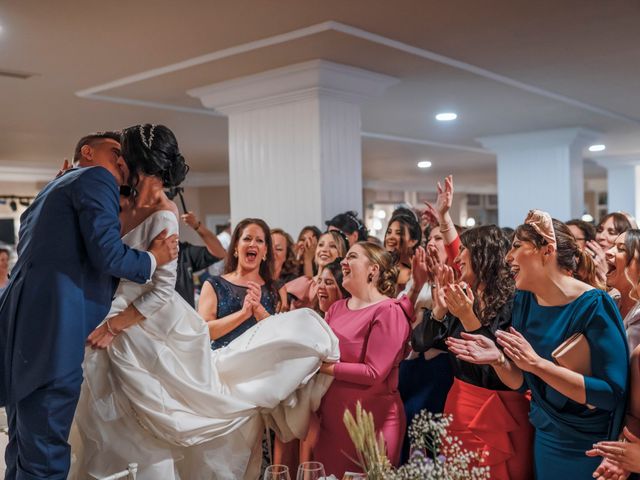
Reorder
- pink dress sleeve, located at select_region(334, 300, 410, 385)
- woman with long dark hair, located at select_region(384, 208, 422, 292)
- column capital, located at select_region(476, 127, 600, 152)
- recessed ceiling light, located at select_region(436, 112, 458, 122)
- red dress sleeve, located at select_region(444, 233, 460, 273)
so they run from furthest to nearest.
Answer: column capital, located at select_region(476, 127, 600, 152), recessed ceiling light, located at select_region(436, 112, 458, 122), woman with long dark hair, located at select_region(384, 208, 422, 292), red dress sleeve, located at select_region(444, 233, 460, 273), pink dress sleeve, located at select_region(334, 300, 410, 385)

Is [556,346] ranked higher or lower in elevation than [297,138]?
lower

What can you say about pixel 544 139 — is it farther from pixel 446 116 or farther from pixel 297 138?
pixel 297 138

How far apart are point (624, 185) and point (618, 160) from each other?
2.33 feet

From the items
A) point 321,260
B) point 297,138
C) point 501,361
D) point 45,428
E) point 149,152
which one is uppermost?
point 297,138

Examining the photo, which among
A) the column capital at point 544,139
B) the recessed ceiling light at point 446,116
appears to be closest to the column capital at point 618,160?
the column capital at point 544,139

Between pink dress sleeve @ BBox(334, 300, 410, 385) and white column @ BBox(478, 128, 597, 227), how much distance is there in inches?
233

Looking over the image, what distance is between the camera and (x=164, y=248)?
2.15 meters

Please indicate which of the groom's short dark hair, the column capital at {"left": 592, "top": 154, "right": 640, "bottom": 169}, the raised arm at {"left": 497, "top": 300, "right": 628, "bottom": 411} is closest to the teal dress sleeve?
the raised arm at {"left": 497, "top": 300, "right": 628, "bottom": 411}

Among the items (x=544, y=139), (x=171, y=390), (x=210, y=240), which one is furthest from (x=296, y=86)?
(x=544, y=139)

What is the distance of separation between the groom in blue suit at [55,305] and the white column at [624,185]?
11.0 meters

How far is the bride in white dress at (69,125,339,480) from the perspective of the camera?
2203 millimetres

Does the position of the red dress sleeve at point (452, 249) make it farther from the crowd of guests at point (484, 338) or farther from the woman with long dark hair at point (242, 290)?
the woman with long dark hair at point (242, 290)

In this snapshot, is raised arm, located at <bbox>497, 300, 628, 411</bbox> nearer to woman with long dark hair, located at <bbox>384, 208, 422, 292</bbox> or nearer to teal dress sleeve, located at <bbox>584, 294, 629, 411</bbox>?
teal dress sleeve, located at <bbox>584, 294, 629, 411</bbox>

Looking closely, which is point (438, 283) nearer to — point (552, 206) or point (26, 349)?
point (26, 349)
